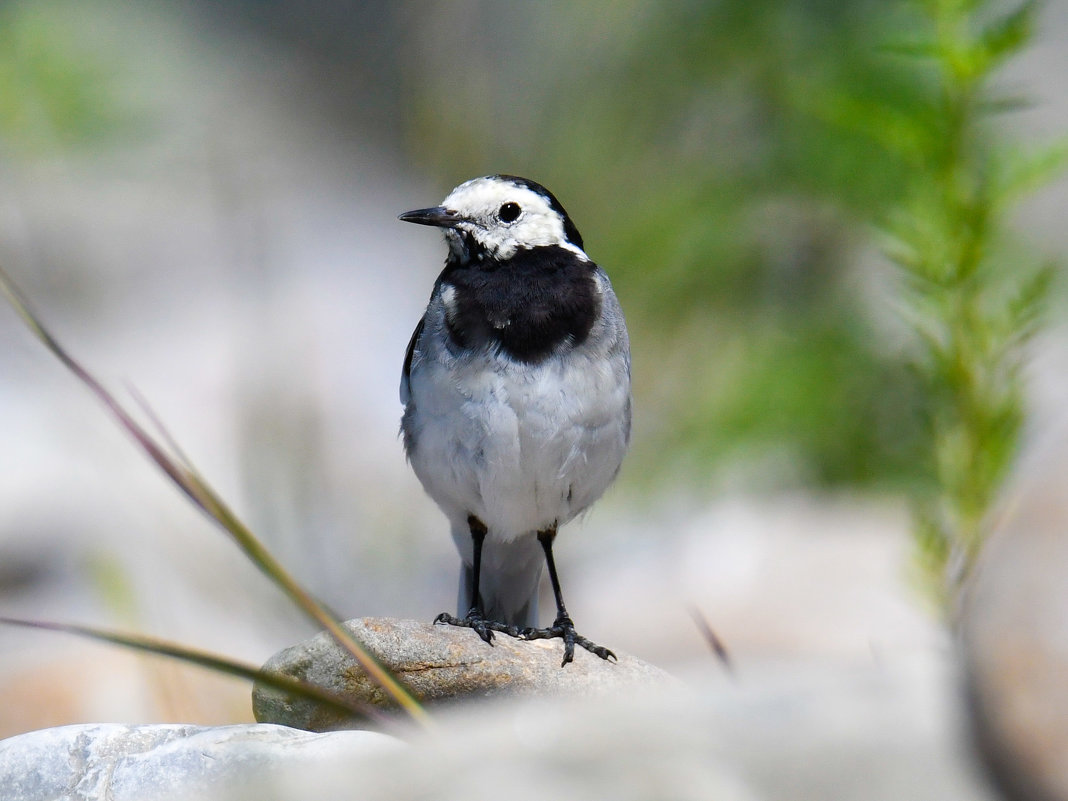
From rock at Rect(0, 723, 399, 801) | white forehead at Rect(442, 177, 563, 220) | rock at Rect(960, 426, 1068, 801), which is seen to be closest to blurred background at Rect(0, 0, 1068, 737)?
rock at Rect(0, 723, 399, 801)

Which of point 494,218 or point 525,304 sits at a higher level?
point 494,218

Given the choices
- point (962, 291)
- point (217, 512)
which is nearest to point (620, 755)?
point (217, 512)

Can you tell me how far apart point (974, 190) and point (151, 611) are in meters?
4.37

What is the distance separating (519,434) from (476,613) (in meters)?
0.69

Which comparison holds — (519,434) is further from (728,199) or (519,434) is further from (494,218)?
(728,199)

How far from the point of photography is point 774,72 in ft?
24.7

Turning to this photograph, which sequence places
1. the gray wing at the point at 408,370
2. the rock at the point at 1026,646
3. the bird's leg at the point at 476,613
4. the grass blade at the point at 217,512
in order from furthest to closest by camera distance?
the gray wing at the point at 408,370
the bird's leg at the point at 476,613
the grass blade at the point at 217,512
the rock at the point at 1026,646

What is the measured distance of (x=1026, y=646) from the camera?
192 cm

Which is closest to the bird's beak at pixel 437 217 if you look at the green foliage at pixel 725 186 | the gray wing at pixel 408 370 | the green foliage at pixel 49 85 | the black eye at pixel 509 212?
the black eye at pixel 509 212

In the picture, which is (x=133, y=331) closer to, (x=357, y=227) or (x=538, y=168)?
(x=357, y=227)

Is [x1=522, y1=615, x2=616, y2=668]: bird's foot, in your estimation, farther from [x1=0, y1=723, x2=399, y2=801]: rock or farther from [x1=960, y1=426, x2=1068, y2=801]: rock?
[x1=960, y1=426, x2=1068, y2=801]: rock

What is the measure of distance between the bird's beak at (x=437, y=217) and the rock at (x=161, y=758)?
1.46 metres

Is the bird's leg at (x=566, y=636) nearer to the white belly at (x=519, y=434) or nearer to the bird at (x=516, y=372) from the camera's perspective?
the bird at (x=516, y=372)

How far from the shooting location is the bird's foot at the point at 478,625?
11.4 ft
